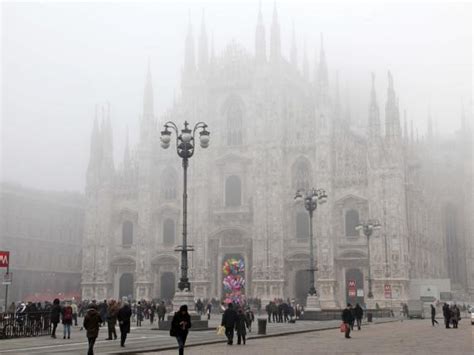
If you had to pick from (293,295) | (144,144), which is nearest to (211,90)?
(144,144)

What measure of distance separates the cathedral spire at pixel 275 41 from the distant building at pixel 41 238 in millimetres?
28937

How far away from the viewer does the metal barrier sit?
69.6 ft

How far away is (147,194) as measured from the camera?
58.7 m

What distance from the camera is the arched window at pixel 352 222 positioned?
170ft

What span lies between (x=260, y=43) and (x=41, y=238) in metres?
30.4

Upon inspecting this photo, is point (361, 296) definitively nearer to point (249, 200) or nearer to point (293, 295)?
point (293, 295)

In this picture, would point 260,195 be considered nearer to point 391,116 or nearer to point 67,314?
point 391,116

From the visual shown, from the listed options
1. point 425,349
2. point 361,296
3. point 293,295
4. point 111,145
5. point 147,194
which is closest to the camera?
point 425,349

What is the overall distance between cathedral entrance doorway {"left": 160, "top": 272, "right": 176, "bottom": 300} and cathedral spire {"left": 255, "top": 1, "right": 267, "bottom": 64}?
19.8 m

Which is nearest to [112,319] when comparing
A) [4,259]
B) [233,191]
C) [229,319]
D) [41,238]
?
[229,319]

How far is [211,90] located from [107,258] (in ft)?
57.1

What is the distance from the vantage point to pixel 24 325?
22.2 meters

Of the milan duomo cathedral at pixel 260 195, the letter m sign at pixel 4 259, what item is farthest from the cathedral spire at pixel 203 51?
the letter m sign at pixel 4 259

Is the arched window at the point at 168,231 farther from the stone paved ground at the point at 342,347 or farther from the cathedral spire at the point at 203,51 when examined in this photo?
the stone paved ground at the point at 342,347
